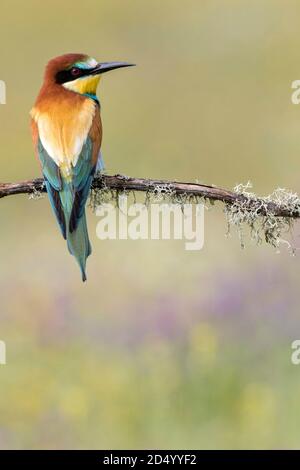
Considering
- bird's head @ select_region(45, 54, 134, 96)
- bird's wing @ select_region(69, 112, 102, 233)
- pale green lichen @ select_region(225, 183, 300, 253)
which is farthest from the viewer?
bird's head @ select_region(45, 54, 134, 96)

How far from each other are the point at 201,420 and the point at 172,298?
1.04 meters

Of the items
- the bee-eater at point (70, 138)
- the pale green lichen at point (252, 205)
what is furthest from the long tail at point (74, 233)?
the pale green lichen at point (252, 205)

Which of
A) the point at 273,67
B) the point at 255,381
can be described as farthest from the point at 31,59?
the point at 255,381

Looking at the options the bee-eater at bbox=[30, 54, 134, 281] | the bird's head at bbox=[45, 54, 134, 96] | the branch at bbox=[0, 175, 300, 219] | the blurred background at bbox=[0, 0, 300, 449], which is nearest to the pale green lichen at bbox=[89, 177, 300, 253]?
the branch at bbox=[0, 175, 300, 219]

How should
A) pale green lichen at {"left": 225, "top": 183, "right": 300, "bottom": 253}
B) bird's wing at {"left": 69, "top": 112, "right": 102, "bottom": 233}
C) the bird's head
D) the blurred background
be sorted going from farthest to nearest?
the blurred background, the bird's head, bird's wing at {"left": 69, "top": 112, "right": 102, "bottom": 233}, pale green lichen at {"left": 225, "top": 183, "right": 300, "bottom": 253}

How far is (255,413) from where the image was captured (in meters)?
4.89

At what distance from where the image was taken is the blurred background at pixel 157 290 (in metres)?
4.84

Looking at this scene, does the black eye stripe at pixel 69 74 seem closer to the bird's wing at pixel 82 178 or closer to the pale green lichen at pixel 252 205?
the bird's wing at pixel 82 178

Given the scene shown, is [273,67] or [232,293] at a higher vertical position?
[273,67]

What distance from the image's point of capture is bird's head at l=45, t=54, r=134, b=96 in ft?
14.9

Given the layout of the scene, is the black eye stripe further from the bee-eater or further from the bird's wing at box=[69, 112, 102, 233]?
the bird's wing at box=[69, 112, 102, 233]

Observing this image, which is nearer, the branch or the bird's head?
the branch

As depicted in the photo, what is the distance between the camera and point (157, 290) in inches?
231
